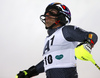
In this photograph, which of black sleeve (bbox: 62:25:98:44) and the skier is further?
the skier

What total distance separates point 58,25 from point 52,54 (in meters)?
0.59

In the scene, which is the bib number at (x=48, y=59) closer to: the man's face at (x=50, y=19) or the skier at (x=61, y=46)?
the skier at (x=61, y=46)

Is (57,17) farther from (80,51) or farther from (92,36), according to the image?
(80,51)

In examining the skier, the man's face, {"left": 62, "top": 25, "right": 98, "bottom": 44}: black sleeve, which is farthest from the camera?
the man's face

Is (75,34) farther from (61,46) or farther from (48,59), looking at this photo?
(48,59)

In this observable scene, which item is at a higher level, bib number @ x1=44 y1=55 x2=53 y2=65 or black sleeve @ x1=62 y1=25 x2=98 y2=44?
black sleeve @ x1=62 y1=25 x2=98 y2=44

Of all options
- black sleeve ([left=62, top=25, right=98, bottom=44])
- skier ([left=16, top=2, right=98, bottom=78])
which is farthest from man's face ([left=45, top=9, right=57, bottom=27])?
black sleeve ([left=62, top=25, right=98, bottom=44])

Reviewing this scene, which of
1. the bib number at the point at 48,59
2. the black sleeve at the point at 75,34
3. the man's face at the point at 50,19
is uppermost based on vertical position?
the man's face at the point at 50,19

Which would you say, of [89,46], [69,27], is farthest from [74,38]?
[89,46]

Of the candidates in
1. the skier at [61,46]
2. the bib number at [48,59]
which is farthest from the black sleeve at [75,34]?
the bib number at [48,59]

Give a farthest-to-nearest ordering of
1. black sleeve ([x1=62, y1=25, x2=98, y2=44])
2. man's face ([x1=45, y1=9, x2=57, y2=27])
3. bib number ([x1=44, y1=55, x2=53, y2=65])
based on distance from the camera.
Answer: man's face ([x1=45, y1=9, x2=57, y2=27]) → bib number ([x1=44, y1=55, x2=53, y2=65]) → black sleeve ([x1=62, y1=25, x2=98, y2=44])

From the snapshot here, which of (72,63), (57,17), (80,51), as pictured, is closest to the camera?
(80,51)

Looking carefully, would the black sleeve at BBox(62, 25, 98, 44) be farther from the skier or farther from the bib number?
the bib number

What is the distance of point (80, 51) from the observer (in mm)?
1826
